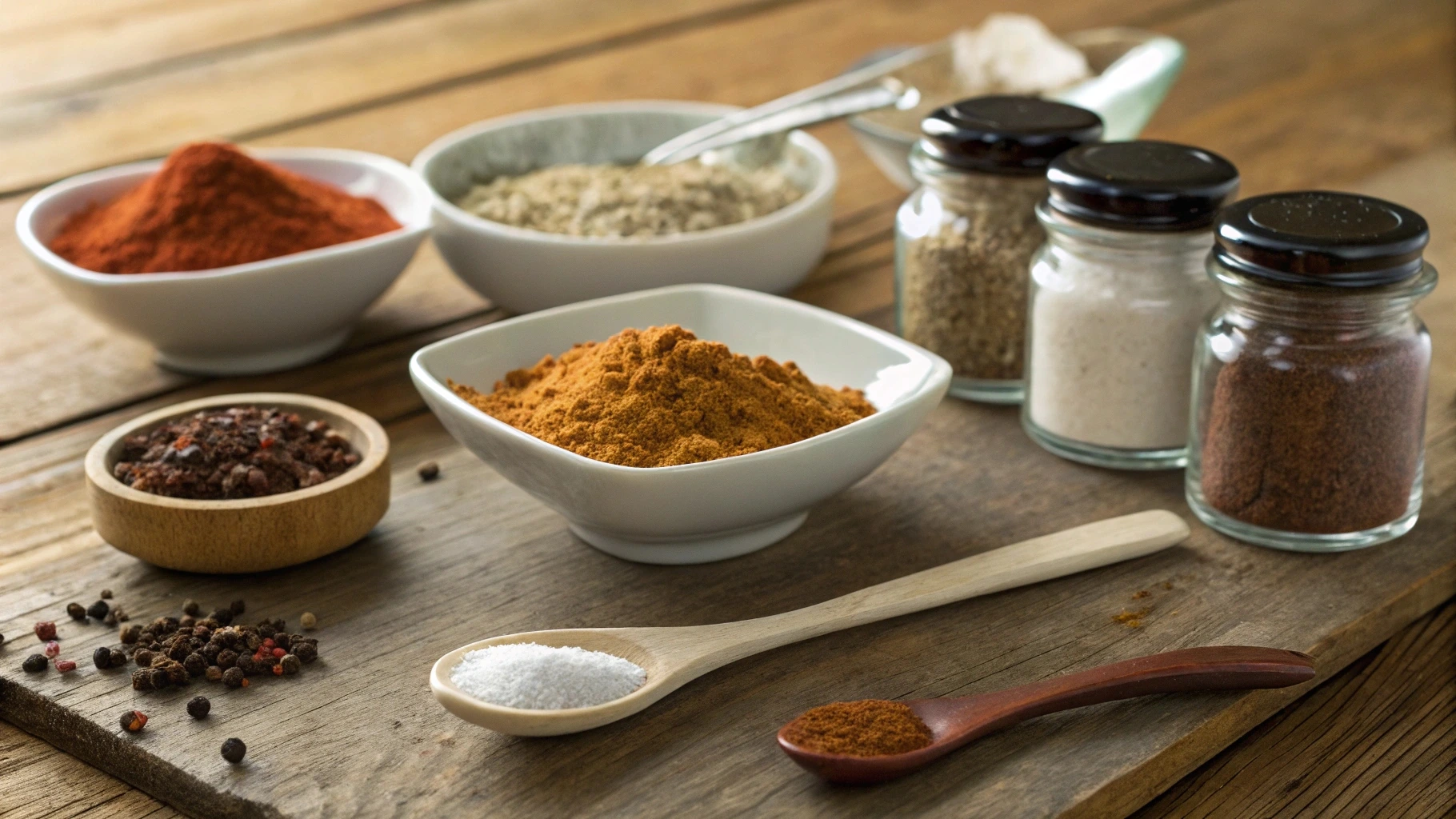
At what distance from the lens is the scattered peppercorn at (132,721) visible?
0.85m

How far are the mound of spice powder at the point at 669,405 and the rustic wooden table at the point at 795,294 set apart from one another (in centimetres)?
11

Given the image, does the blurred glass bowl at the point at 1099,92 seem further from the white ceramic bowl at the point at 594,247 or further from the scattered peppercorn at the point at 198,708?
the scattered peppercorn at the point at 198,708

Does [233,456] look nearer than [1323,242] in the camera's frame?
No

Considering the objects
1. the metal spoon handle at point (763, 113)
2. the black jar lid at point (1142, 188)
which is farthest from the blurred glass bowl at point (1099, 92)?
the black jar lid at point (1142, 188)

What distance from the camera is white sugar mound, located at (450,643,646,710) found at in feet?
2.71

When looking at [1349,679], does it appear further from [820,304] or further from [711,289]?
[820,304]

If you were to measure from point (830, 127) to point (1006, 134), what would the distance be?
866 millimetres

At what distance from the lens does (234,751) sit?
82 cm

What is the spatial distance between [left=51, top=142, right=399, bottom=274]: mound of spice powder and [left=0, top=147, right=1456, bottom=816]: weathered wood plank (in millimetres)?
173

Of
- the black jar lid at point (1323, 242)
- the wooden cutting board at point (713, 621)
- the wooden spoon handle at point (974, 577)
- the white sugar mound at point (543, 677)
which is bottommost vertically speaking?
the wooden cutting board at point (713, 621)

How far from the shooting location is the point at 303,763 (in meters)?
0.82

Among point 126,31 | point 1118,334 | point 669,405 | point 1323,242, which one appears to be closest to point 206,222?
point 669,405

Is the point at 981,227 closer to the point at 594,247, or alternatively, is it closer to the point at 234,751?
the point at 594,247

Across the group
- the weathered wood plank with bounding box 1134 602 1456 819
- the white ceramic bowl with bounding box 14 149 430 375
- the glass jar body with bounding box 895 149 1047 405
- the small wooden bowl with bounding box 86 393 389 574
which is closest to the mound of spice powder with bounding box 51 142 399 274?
the white ceramic bowl with bounding box 14 149 430 375
